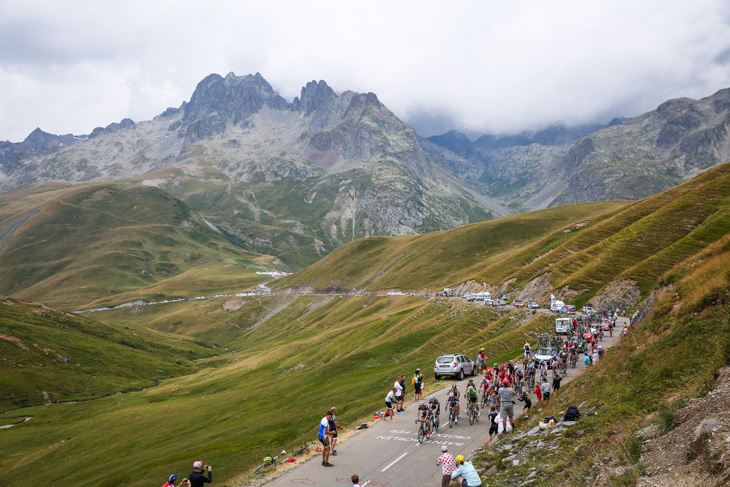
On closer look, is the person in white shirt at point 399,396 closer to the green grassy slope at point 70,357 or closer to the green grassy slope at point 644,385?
the green grassy slope at point 644,385

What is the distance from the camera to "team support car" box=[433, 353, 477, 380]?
44625mm

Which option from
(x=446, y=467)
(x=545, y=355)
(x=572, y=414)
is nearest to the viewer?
(x=446, y=467)

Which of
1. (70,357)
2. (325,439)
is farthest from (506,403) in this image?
(70,357)

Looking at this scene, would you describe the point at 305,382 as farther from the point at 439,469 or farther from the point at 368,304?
the point at 368,304

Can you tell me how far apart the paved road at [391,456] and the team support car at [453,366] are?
1166cm

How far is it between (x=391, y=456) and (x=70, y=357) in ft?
495

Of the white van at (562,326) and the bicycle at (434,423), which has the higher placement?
the bicycle at (434,423)

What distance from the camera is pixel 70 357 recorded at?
138500 millimetres

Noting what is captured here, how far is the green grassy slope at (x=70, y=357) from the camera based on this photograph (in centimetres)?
11813

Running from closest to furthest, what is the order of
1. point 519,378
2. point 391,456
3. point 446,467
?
point 446,467, point 391,456, point 519,378

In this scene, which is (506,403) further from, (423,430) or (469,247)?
(469,247)

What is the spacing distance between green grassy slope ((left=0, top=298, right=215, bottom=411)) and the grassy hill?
12.9 metres

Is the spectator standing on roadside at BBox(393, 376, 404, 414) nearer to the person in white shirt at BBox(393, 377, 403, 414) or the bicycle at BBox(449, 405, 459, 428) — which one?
the person in white shirt at BBox(393, 377, 403, 414)

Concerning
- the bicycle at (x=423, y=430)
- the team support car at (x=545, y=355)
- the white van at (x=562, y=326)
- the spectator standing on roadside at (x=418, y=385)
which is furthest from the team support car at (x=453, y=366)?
the bicycle at (x=423, y=430)
